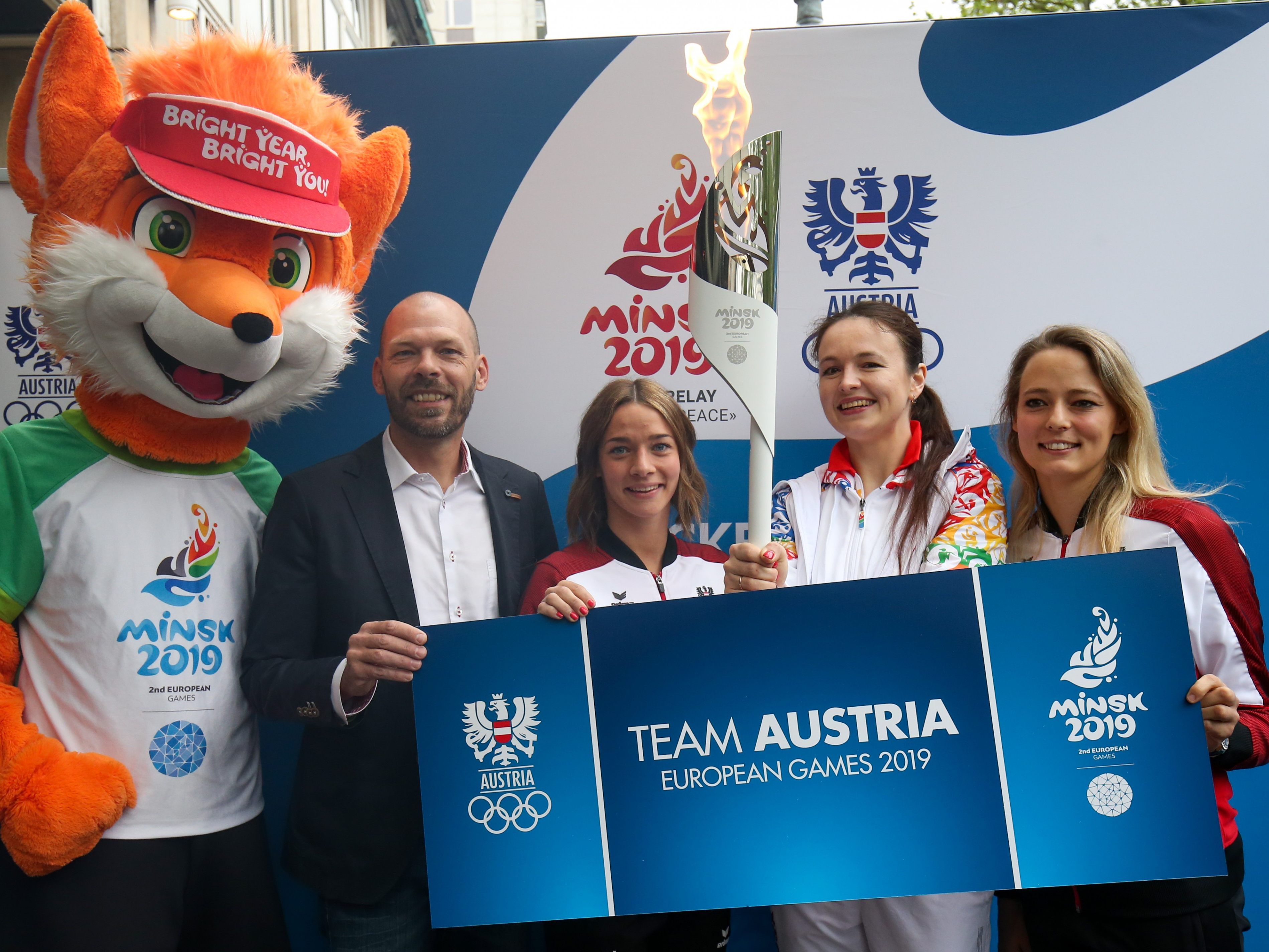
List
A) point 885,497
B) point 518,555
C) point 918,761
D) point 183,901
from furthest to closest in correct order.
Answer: point 518,555
point 885,497
point 183,901
point 918,761

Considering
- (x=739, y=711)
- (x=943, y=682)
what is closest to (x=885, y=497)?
(x=943, y=682)

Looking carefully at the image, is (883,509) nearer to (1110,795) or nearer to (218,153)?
(1110,795)

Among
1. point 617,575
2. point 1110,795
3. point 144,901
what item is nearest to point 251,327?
point 617,575

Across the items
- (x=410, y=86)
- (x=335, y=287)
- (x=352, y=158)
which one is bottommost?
(x=335, y=287)

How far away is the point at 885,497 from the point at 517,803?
46.8 inches

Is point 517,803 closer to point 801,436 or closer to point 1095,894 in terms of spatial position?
point 1095,894

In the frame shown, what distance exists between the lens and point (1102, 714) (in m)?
1.96

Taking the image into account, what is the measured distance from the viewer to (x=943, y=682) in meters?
2.01

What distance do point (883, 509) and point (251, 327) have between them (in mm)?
1612

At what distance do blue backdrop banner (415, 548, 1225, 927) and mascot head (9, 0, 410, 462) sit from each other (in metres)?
0.85

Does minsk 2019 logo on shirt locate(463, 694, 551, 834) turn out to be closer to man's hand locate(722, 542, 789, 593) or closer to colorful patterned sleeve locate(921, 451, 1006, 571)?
man's hand locate(722, 542, 789, 593)

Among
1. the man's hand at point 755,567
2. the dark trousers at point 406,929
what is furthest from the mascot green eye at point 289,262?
the dark trousers at point 406,929

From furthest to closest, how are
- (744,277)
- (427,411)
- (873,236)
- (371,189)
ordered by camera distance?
1. (873,236)
2. (371,189)
3. (427,411)
4. (744,277)

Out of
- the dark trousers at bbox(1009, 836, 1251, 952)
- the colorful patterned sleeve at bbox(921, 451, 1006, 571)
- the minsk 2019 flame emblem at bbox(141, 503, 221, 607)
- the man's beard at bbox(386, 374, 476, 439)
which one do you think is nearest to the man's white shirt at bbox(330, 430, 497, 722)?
the man's beard at bbox(386, 374, 476, 439)
